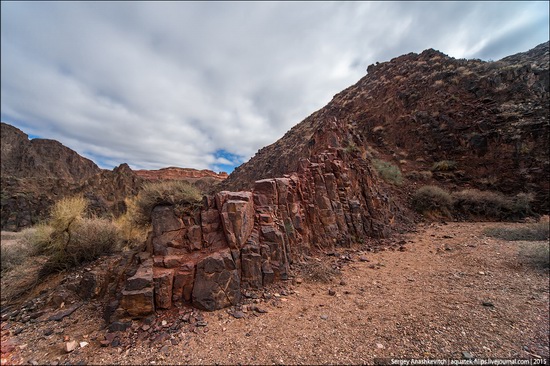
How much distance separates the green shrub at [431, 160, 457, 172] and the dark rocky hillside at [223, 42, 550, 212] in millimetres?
90

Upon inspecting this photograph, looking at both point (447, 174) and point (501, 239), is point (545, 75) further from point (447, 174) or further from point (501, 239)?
point (501, 239)

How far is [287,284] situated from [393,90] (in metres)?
23.0

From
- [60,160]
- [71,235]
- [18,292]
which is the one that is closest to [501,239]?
[71,235]

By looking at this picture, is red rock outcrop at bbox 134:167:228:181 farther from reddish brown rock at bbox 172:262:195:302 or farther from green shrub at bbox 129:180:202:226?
reddish brown rock at bbox 172:262:195:302

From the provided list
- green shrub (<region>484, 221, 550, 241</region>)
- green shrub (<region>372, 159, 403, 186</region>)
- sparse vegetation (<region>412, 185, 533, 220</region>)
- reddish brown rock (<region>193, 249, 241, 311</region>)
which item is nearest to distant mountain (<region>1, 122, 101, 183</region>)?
reddish brown rock (<region>193, 249, 241, 311</region>)

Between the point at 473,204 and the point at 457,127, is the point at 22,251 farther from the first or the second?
the point at 457,127

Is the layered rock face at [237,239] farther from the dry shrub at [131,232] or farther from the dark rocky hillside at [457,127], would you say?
the dark rocky hillside at [457,127]

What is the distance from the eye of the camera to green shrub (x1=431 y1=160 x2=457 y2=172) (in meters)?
14.0

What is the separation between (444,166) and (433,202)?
436 centimetres

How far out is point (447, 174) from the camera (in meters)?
13.7

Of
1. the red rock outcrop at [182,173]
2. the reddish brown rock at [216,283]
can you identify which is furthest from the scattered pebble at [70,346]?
the red rock outcrop at [182,173]

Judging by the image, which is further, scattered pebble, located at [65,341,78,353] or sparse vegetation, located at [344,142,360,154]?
sparse vegetation, located at [344,142,360,154]

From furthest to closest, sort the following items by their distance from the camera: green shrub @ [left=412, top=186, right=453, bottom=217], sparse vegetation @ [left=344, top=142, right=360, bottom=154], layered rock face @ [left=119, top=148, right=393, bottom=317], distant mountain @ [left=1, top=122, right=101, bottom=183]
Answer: distant mountain @ [left=1, top=122, right=101, bottom=183]
green shrub @ [left=412, top=186, right=453, bottom=217]
sparse vegetation @ [left=344, top=142, right=360, bottom=154]
layered rock face @ [left=119, top=148, right=393, bottom=317]

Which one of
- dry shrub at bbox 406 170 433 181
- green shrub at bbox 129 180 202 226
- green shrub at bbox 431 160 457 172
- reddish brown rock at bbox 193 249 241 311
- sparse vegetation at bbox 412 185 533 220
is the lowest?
reddish brown rock at bbox 193 249 241 311
